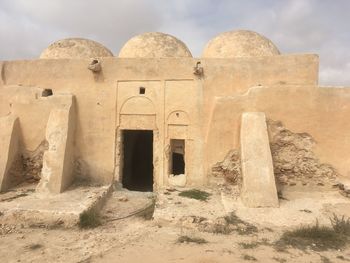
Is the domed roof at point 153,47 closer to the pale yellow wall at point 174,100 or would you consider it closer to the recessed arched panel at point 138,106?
the pale yellow wall at point 174,100

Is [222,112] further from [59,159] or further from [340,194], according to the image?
[59,159]

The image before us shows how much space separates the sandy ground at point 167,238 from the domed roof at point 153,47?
4928 millimetres

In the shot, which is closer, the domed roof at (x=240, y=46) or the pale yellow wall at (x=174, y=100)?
the pale yellow wall at (x=174, y=100)

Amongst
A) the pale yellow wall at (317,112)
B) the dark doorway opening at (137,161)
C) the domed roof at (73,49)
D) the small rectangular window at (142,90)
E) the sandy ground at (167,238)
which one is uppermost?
the domed roof at (73,49)

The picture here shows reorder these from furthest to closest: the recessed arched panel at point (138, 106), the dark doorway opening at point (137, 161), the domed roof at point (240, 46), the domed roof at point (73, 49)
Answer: the dark doorway opening at point (137, 161)
the domed roof at point (73, 49)
the domed roof at point (240, 46)
the recessed arched panel at point (138, 106)

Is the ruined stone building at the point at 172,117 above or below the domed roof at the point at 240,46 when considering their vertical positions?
below

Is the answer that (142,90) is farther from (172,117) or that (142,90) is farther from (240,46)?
(240,46)

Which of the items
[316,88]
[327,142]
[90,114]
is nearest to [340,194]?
[327,142]

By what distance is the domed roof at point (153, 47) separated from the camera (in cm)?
1095

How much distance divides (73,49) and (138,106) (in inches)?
141

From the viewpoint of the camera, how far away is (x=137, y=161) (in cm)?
1368

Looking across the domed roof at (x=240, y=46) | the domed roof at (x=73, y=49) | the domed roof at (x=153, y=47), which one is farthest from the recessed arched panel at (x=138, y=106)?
the domed roof at (x=240, y=46)

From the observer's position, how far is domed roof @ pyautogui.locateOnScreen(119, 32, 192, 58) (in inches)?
431

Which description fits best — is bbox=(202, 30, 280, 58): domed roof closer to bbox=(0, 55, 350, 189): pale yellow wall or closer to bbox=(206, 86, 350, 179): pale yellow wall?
bbox=(0, 55, 350, 189): pale yellow wall
